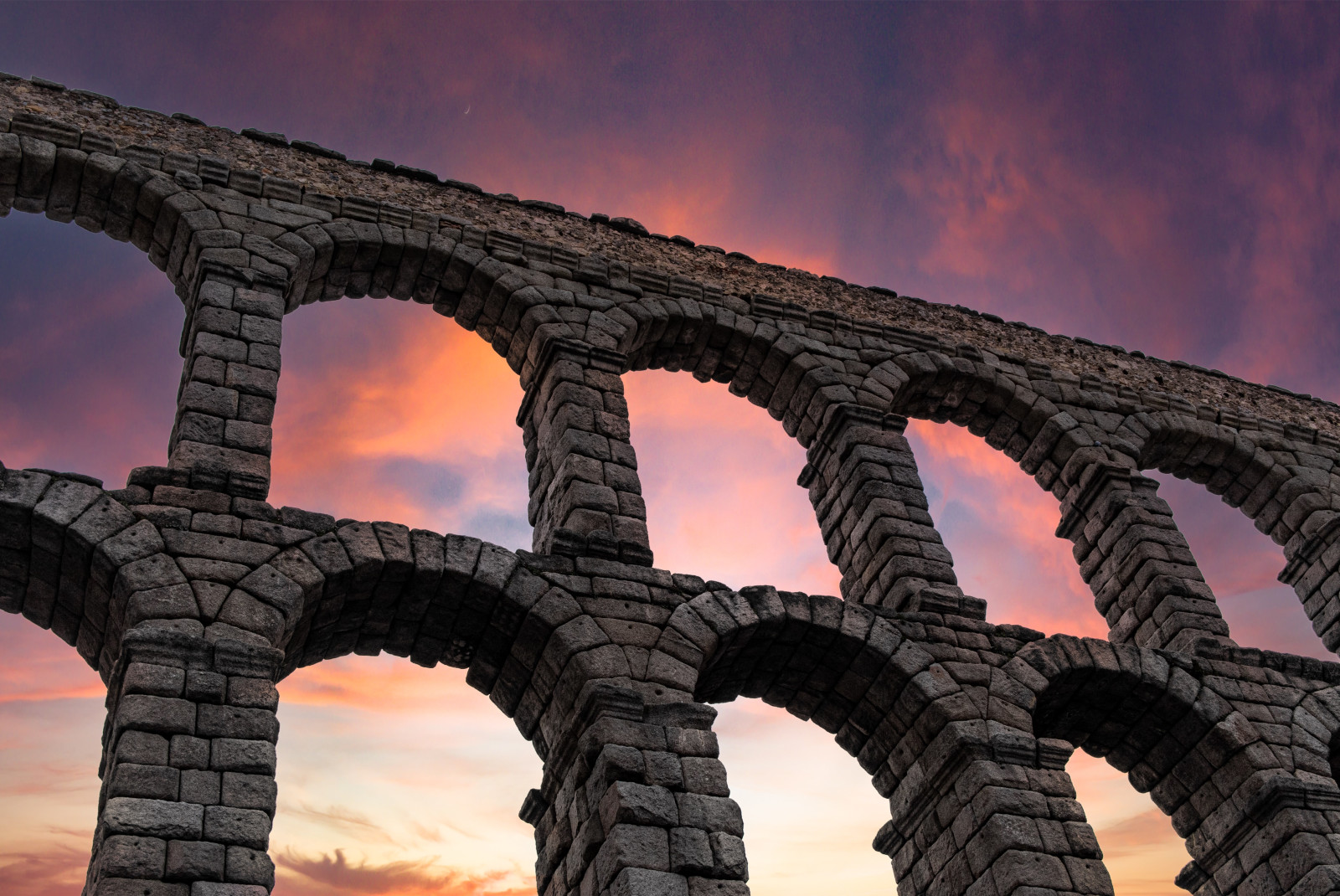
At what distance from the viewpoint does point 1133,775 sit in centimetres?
1109

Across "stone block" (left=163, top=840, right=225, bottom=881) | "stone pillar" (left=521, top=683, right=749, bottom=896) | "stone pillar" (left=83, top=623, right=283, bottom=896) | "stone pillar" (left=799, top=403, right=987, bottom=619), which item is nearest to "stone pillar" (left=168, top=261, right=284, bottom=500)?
"stone pillar" (left=83, top=623, right=283, bottom=896)

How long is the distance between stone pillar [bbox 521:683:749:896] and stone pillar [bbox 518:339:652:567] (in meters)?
1.53

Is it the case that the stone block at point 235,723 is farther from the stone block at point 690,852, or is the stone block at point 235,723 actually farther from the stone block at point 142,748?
the stone block at point 690,852

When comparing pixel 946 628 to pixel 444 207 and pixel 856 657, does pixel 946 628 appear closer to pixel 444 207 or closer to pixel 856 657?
pixel 856 657

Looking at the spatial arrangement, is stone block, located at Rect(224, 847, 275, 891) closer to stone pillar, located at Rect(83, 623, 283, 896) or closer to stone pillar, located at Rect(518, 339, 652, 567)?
stone pillar, located at Rect(83, 623, 283, 896)

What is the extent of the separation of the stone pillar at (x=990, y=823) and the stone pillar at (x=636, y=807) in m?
2.17

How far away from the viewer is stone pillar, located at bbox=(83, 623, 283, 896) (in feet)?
20.5

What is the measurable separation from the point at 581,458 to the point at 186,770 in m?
4.51

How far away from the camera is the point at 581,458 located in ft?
33.8

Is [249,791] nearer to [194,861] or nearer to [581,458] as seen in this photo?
[194,861]

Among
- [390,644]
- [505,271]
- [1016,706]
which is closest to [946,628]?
[1016,706]

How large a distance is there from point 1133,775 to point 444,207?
9207 millimetres

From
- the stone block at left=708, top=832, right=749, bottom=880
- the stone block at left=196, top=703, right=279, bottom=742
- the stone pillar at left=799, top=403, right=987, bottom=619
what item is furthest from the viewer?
the stone pillar at left=799, top=403, right=987, bottom=619

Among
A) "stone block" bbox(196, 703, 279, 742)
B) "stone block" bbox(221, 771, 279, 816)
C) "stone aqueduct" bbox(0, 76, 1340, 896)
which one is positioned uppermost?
"stone aqueduct" bbox(0, 76, 1340, 896)
